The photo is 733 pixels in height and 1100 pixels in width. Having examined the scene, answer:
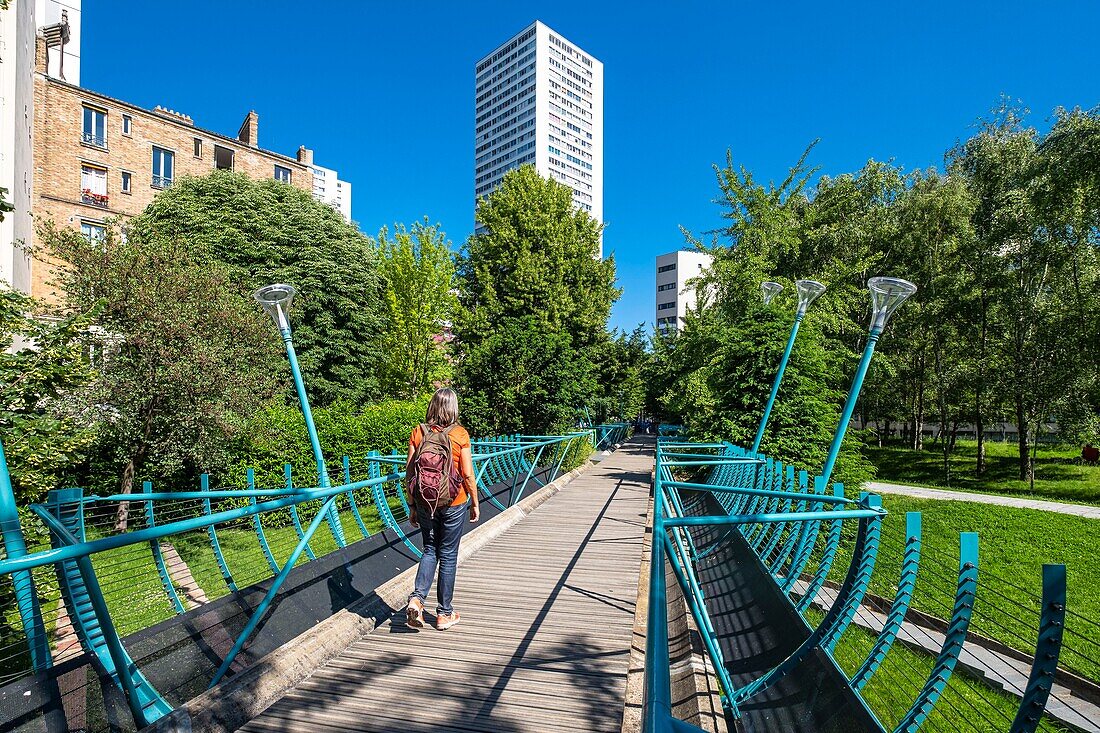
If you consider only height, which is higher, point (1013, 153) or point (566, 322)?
point (1013, 153)

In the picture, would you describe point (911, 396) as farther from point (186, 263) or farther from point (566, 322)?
point (186, 263)

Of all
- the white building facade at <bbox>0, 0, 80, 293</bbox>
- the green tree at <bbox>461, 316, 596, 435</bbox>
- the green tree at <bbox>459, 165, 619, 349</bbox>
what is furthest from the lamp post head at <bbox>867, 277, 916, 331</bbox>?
the green tree at <bbox>459, 165, 619, 349</bbox>

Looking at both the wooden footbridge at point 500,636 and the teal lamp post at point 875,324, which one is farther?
the teal lamp post at point 875,324

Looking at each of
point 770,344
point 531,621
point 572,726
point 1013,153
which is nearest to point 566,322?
point 770,344

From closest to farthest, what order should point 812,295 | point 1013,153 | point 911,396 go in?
point 812,295
point 1013,153
point 911,396

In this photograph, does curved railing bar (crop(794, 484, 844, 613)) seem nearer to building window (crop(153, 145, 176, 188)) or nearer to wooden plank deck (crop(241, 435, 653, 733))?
wooden plank deck (crop(241, 435, 653, 733))

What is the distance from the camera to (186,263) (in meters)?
14.3

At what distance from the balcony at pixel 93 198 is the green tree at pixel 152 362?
84.5 feet

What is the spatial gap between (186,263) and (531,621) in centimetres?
1360

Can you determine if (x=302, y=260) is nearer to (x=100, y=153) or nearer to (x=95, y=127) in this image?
(x=100, y=153)

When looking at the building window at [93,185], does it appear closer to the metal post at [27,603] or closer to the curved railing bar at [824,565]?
the metal post at [27,603]

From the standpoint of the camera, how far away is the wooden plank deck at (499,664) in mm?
3357

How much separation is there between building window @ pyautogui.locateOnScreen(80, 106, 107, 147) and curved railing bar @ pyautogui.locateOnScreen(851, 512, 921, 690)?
42057 mm

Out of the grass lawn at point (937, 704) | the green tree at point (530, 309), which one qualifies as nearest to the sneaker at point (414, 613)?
the grass lawn at point (937, 704)
